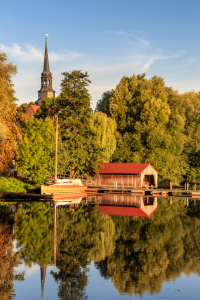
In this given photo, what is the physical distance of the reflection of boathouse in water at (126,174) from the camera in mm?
51081

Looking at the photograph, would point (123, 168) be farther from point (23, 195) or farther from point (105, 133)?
point (23, 195)

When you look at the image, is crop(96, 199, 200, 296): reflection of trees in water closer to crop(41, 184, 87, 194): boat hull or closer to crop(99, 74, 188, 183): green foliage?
crop(41, 184, 87, 194): boat hull

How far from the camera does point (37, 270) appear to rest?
14.2m

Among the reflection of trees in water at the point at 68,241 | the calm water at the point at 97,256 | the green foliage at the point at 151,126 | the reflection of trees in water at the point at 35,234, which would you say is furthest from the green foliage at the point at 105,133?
the calm water at the point at 97,256

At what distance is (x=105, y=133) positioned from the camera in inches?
2205

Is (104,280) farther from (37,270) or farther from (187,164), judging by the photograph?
(187,164)

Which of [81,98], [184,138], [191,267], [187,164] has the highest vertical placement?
[81,98]

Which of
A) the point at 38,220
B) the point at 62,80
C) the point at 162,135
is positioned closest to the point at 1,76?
the point at 62,80

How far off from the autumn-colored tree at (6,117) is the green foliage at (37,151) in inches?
56.2

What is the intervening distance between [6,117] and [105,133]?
55.7 feet

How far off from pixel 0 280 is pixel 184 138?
162 ft

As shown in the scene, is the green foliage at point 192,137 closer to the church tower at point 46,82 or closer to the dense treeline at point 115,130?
the dense treeline at point 115,130

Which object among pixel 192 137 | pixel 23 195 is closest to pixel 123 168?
pixel 192 137

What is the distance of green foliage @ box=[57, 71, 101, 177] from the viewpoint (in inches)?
1975
